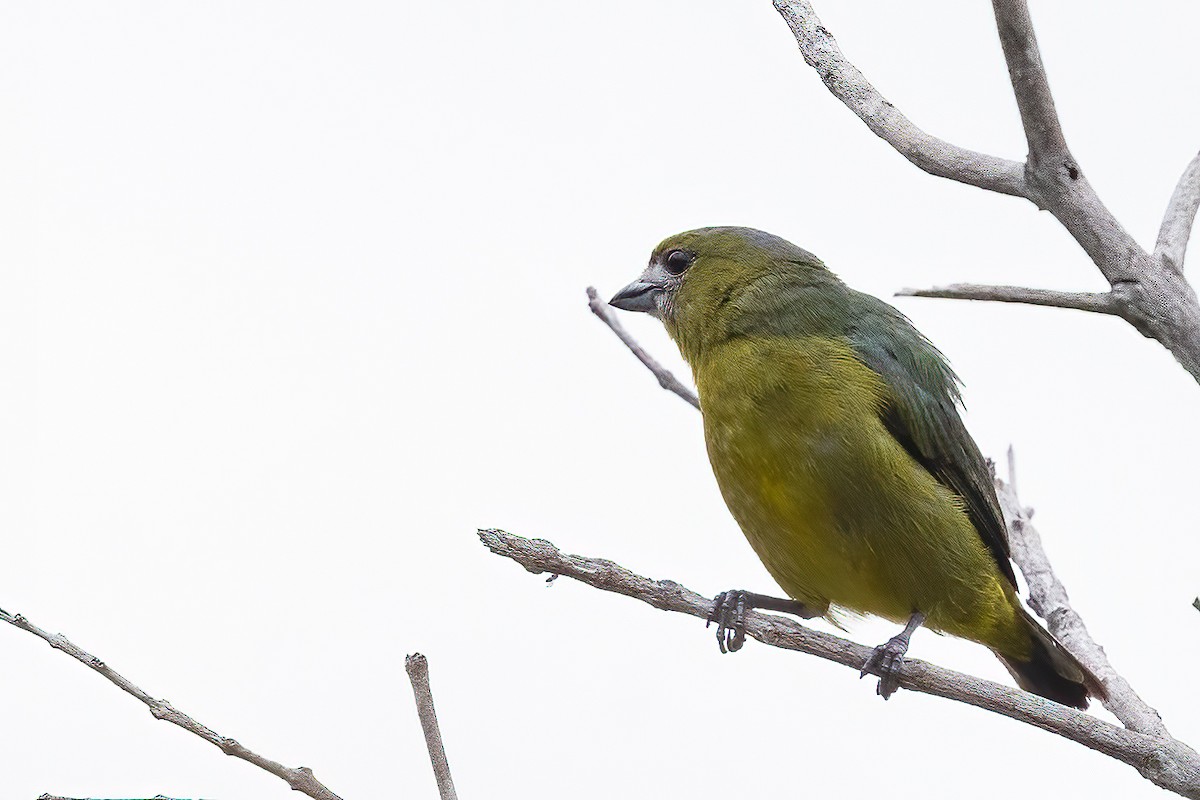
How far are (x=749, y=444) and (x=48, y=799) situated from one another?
2.19 m

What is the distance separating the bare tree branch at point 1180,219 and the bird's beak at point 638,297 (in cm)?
205

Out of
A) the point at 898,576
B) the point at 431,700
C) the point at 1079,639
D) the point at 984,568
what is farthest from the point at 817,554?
the point at 431,700

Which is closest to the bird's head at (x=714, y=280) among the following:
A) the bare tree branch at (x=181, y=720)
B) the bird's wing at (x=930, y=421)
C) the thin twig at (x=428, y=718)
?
the bird's wing at (x=930, y=421)

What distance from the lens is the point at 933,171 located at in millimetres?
2986

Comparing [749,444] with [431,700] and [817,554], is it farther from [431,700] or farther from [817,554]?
[431,700]

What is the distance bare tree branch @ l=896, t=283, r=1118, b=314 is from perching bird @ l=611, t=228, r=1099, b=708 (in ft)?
3.59

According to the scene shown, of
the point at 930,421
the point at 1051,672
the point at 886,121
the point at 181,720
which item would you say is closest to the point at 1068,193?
the point at 886,121

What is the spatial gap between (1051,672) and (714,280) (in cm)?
165

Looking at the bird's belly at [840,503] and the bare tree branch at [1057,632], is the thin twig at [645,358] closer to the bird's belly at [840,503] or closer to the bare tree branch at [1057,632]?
the bird's belly at [840,503]

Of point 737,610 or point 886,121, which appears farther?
point 737,610

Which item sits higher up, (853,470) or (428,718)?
(853,470)

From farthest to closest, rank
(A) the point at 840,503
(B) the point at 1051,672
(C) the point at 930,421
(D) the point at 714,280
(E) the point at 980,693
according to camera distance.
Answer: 1. (D) the point at 714,280
2. (B) the point at 1051,672
3. (C) the point at 930,421
4. (A) the point at 840,503
5. (E) the point at 980,693

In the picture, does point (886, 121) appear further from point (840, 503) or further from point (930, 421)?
point (930, 421)

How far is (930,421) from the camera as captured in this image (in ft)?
13.3
